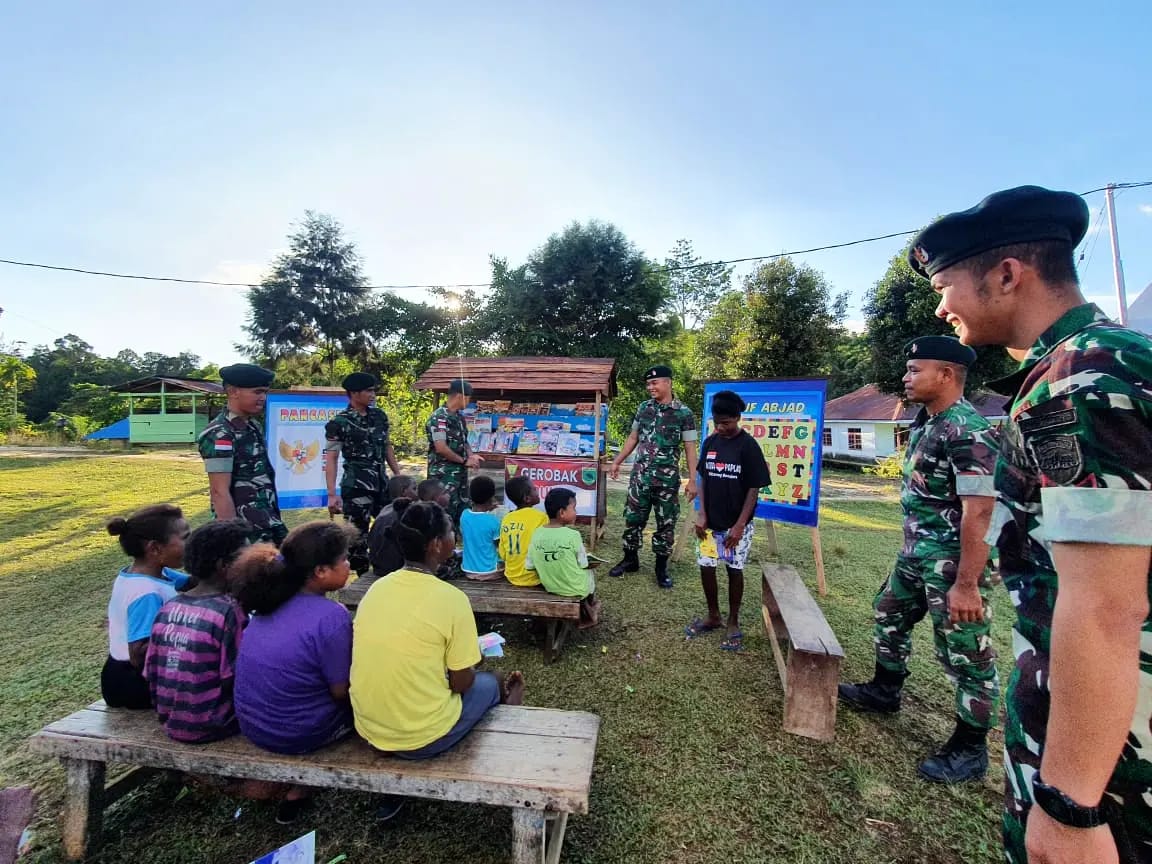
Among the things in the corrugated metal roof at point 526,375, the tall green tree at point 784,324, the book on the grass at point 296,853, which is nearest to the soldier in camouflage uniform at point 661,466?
the corrugated metal roof at point 526,375

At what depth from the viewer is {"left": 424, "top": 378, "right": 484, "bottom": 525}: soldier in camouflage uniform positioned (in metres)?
5.13

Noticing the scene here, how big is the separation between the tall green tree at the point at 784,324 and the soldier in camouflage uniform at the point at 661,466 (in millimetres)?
11492

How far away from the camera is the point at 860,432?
23.5 meters

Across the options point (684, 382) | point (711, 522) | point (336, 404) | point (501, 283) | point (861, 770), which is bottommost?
point (861, 770)

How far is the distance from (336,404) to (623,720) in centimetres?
512

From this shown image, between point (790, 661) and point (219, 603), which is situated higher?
point (219, 603)

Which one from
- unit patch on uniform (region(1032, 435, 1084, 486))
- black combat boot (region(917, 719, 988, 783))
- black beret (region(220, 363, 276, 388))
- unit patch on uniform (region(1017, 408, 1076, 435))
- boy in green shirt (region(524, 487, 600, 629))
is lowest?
black combat boot (region(917, 719, 988, 783))

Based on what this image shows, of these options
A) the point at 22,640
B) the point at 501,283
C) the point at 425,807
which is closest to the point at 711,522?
the point at 425,807

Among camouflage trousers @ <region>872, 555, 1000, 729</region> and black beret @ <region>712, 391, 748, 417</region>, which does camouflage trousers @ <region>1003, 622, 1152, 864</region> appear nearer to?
camouflage trousers @ <region>872, 555, 1000, 729</region>

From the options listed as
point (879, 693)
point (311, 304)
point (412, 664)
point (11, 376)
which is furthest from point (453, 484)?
point (11, 376)

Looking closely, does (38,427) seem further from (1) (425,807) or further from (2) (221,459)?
(1) (425,807)

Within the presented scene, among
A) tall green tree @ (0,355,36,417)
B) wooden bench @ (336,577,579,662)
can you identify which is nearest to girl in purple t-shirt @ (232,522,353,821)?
wooden bench @ (336,577,579,662)

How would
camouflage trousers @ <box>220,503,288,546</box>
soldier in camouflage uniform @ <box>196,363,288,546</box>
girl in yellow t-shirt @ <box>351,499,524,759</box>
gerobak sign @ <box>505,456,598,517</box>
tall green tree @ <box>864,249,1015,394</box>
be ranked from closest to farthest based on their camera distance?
girl in yellow t-shirt @ <box>351,499,524,759</box> → soldier in camouflage uniform @ <box>196,363,288,546</box> → camouflage trousers @ <box>220,503,288,546</box> → gerobak sign @ <box>505,456,598,517</box> → tall green tree @ <box>864,249,1015,394</box>

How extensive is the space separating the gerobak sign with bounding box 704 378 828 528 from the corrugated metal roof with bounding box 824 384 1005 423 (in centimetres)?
1626
